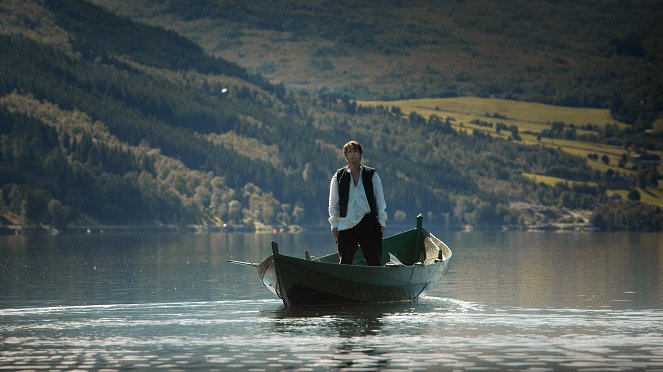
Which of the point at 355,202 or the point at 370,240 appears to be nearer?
the point at 355,202

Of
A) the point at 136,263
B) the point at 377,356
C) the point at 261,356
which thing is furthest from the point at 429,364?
the point at 136,263

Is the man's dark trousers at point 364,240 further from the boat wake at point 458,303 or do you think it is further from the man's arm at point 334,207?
the boat wake at point 458,303

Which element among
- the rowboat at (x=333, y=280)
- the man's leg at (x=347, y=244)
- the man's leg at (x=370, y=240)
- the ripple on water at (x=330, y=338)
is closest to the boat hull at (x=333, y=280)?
the rowboat at (x=333, y=280)

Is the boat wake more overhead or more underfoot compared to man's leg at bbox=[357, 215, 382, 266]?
more underfoot

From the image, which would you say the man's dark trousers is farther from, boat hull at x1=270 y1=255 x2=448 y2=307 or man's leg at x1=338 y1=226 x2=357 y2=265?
boat hull at x1=270 y1=255 x2=448 y2=307

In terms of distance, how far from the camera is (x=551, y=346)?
116 ft

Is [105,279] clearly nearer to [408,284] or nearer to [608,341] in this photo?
[408,284]

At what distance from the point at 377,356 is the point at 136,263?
67.5 m

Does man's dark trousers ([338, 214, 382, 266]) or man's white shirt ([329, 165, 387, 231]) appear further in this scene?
man's dark trousers ([338, 214, 382, 266])

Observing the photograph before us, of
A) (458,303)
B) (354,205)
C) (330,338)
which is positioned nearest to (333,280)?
(354,205)

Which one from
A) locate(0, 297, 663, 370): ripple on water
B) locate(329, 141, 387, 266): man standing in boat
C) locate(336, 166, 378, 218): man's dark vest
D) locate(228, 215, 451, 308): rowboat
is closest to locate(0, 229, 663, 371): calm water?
locate(0, 297, 663, 370): ripple on water

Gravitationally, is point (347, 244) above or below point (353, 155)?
below

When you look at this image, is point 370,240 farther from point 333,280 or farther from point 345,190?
point 345,190

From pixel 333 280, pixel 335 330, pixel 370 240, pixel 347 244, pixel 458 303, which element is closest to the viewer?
pixel 335 330
